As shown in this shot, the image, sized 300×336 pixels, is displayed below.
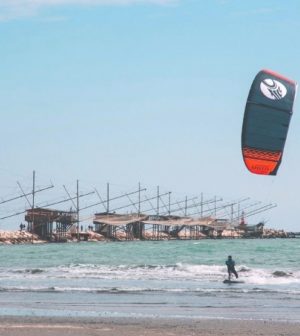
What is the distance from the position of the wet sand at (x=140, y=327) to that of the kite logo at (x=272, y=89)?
5030 millimetres

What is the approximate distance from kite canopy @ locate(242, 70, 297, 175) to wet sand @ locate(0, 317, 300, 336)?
390 cm

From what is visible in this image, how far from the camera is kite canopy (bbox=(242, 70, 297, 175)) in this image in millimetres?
15844

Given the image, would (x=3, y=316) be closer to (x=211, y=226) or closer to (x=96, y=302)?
(x=96, y=302)

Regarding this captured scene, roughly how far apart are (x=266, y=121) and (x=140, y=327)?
5.76m

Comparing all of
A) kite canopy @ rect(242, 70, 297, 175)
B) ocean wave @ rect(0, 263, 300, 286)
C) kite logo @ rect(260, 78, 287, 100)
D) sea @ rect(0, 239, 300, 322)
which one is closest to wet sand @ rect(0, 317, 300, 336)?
sea @ rect(0, 239, 300, 322)

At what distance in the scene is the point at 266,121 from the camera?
15.7 m

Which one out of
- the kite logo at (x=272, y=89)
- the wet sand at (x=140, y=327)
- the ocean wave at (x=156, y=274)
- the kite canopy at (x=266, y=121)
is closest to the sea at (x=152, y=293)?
the ocean wave at (x=156, y=274)

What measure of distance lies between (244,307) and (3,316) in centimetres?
643

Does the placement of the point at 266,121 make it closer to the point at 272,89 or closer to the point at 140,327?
the point at 272,89

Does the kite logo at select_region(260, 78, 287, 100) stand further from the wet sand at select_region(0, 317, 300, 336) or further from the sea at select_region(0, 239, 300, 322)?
the sea at select_region(0, 239, 300, 322)

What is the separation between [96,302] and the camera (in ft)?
81.9

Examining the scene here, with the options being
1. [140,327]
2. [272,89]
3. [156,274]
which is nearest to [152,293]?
[140,327]

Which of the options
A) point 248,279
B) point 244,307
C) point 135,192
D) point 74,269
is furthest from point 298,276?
point 135,192

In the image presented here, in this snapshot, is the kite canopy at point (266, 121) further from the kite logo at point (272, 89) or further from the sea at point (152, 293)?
the sea at point (152, 293)
